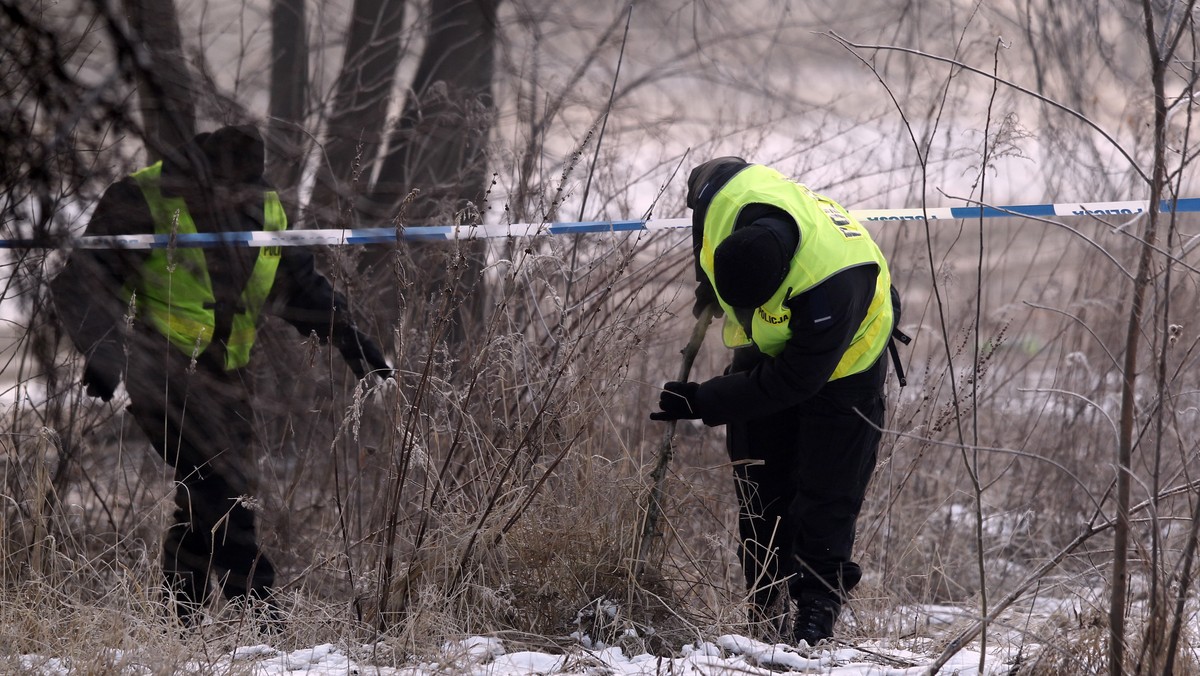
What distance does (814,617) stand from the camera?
316 centimetres

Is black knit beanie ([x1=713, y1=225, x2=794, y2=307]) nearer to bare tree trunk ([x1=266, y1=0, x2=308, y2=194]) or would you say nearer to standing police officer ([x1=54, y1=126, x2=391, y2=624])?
standing police officer ([x1=54, y1=126, x2=391, y2=624])

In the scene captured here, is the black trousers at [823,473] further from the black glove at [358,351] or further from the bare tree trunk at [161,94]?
the bare tree trunk at [161,94]

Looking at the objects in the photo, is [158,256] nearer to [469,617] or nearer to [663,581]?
[469,617]

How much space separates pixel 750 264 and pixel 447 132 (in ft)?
9.53

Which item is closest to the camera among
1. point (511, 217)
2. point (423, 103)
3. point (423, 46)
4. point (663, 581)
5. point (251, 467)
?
point (663, 581)

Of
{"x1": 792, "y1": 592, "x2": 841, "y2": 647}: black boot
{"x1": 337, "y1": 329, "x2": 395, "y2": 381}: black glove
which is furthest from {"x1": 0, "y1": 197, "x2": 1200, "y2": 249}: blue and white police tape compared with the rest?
{"x1": 792, "y1": 592, "x2": 841, "y2": 647}: black boot

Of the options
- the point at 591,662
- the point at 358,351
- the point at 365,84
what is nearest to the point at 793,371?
the point at 591,662

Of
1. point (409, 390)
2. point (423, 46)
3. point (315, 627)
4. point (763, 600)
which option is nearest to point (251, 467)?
point (409, 390)

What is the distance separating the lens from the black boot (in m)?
3.13

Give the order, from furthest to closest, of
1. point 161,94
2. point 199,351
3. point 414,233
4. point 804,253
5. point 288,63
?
point 288,63, point 414,233, point 199,351, point 804,253, point 161,94

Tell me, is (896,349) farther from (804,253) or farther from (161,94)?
(161,94)

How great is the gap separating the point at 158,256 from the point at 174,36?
1.30 m

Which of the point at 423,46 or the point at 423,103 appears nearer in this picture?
the point at 423,103

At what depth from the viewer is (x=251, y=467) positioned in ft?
12.1
